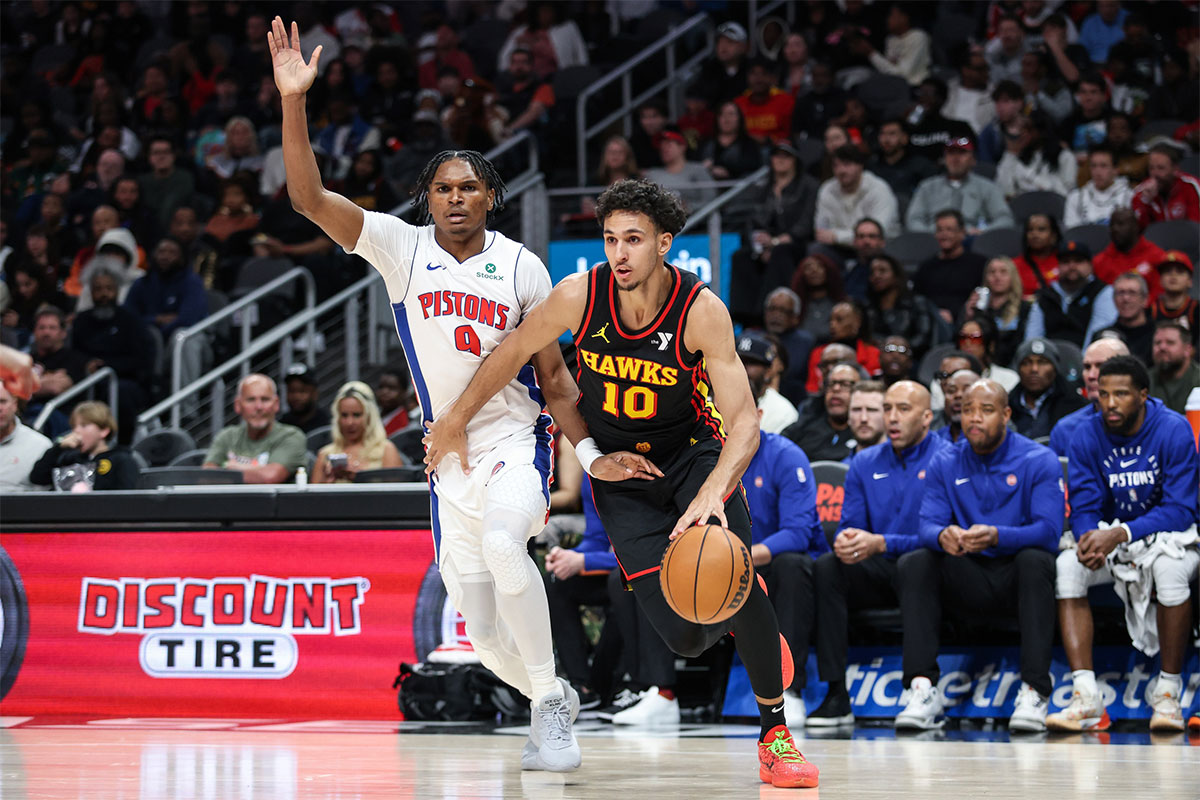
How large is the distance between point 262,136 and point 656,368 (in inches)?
441

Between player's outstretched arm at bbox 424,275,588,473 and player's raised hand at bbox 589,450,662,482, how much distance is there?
43cm

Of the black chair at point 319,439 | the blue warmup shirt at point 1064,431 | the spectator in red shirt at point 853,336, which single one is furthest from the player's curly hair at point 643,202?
the black chair at point 319,439

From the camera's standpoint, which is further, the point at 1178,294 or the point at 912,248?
the point at 912,248

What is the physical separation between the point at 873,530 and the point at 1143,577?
135 centimetres

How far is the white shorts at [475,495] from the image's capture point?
497 centimetres

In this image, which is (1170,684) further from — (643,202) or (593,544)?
(643,202)

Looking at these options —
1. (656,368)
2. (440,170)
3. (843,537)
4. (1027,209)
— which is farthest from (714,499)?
(1027,209)

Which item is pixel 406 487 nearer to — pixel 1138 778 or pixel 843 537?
pixel 843 537

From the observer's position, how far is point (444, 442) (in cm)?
493

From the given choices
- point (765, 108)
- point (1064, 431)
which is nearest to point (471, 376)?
point (1064, 431)

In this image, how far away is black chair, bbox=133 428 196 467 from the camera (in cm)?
977

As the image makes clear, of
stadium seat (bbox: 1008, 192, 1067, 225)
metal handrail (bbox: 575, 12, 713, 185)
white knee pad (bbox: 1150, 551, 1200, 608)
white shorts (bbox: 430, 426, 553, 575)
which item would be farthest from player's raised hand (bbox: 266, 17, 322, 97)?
metal handrail (bbox: 575, 12, 713, 185)

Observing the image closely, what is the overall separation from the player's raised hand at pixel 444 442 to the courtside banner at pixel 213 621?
7.35ft

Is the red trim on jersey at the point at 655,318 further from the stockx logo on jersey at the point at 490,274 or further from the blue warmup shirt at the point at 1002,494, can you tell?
the blue warmup shirt at the point at 1002,494
